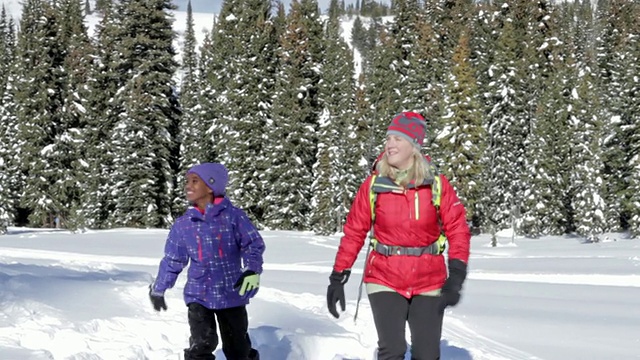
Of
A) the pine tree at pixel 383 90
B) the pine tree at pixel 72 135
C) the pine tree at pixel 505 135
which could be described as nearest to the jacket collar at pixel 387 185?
the pine tree at pixel 72 135

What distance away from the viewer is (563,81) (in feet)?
144

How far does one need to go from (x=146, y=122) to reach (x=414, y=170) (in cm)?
3140

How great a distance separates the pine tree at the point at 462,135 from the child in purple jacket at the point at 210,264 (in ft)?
109

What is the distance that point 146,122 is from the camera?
34406 millimetres

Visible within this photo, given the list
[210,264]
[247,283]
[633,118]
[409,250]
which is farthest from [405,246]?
[633,118]

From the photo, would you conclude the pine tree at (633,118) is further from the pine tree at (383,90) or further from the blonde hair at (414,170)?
the blonde hair at (414,170)

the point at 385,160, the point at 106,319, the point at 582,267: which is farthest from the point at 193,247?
the point at 582,267

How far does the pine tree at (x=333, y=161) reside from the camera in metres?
39.7

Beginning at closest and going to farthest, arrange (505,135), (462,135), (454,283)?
(454,283)
(462,135)
(505,135)

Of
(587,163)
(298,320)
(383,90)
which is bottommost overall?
(587,163)

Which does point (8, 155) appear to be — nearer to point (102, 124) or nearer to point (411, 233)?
point (102, 124)

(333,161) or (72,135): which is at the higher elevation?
(72,135)

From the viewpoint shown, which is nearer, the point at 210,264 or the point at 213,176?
the point at 210,264

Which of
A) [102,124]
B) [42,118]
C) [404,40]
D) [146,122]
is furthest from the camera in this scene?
[404,40]
